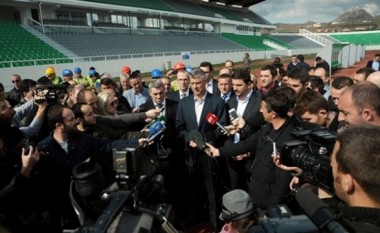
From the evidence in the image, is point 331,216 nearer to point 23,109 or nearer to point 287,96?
point 287,96

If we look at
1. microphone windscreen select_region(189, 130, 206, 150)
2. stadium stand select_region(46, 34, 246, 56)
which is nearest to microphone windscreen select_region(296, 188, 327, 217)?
microphone windscreen select_region(189, 130, 206, 150)

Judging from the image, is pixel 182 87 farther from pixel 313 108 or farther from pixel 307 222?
pixel 307 222

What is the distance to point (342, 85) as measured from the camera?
387 cm

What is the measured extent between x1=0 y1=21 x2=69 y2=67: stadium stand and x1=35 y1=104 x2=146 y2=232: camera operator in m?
16.7

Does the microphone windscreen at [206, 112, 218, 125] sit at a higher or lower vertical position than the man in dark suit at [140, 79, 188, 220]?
higher

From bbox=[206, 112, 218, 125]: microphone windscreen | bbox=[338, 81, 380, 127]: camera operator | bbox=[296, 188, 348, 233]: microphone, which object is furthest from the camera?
bbox=[206, 112, 218, 125]: microphone windscreen

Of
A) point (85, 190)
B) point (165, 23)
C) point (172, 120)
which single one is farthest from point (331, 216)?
point (165, 23)

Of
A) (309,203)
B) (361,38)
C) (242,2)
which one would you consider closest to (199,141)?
(309,203)

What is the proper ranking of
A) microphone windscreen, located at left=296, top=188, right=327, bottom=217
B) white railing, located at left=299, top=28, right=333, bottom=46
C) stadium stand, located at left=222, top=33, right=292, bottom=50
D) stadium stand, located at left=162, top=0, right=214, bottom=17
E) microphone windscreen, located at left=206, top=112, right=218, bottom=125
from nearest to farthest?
microphone windscreen, located at left=296, top=188, right=327, bottom=217, microphone windscreen, located at left=206, top=112, right=218, bottom=125, stadium stand, located at left=162, top=0, right=214, bottom=17, stadium stand, located at left=222, top=33, right=292, bottom=50, white railing, located at left=299, top=28, right=333, bottom=46

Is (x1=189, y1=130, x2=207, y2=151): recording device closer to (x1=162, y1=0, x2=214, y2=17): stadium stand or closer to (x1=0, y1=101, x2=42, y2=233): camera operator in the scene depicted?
(x1=0, y1=101, x2=42, y2=233): camera operator

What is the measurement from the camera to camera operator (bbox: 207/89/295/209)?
9.70ft

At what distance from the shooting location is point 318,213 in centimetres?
116

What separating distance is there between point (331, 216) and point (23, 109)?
465cm

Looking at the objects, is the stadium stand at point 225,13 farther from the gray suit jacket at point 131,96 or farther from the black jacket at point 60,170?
the black jacket at point 60,170
